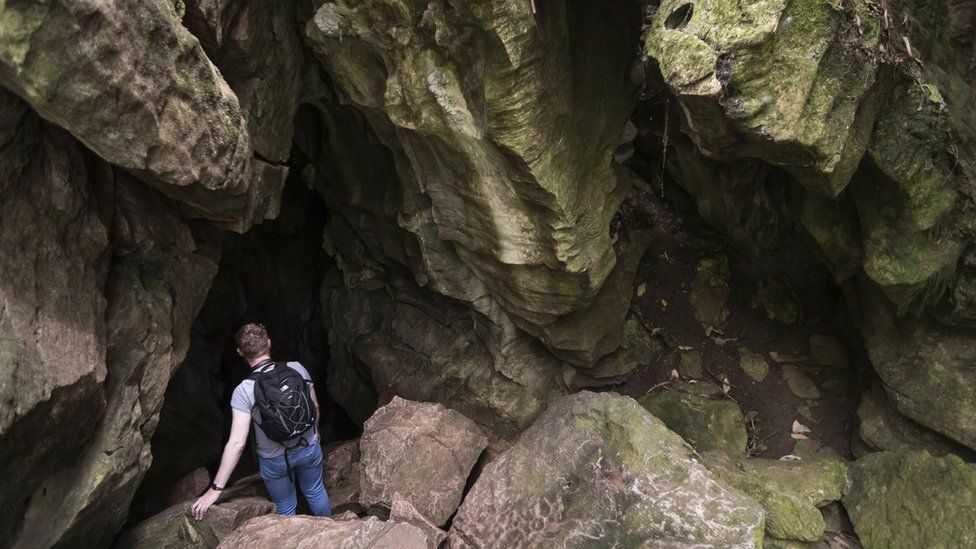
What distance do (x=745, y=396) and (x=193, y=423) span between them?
6.61 meters

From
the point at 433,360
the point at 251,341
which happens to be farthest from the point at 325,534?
the point at 433,360

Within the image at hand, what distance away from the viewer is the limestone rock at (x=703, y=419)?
6.24 meters

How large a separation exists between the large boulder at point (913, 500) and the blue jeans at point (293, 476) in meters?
4.77

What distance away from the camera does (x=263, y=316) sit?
9500mm

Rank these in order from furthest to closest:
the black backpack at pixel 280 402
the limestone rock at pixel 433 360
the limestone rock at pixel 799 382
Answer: the limestone rock at pixel 433 360 → the limestone rock at pixel 799 382 → the black backpack at pixel 280 402

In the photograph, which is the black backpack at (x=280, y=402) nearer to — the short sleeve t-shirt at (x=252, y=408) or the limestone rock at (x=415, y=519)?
the short sleeve t-shirt at (x=252, y=408)

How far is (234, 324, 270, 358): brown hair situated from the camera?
4547 mm

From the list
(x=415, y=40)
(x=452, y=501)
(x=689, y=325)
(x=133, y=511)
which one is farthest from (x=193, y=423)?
(x=689, y=325)

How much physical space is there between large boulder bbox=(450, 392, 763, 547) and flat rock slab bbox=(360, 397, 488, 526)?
69 centimetres

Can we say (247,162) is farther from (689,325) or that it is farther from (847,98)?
(689,325)

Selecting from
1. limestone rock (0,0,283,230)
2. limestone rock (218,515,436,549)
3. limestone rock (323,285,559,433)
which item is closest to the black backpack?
limestone rock (218,515,436,549)

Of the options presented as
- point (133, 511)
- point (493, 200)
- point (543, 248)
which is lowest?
point (133, 511)

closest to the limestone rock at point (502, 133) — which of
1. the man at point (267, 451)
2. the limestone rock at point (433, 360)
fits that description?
the limestone rock at point (433, 360)

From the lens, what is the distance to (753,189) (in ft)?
20.1
